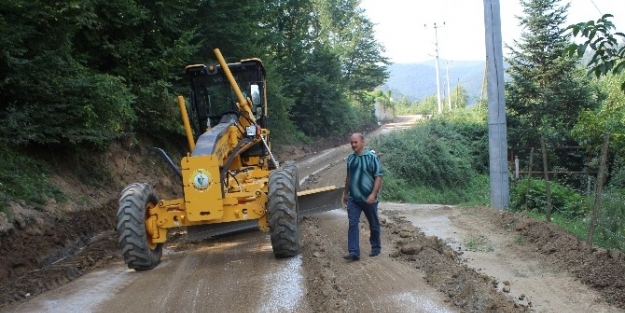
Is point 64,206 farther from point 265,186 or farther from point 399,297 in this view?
point 399,297

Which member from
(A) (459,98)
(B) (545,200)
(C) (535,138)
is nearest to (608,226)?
(B) (545,200)

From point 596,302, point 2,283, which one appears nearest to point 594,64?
point 596,302

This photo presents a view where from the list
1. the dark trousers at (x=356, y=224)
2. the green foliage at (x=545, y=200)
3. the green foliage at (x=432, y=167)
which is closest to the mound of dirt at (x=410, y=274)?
the dark trousers at (x=356, y=224)

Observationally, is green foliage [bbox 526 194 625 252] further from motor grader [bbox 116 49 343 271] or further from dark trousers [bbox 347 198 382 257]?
motor grader [bbox 116 49 343 271]

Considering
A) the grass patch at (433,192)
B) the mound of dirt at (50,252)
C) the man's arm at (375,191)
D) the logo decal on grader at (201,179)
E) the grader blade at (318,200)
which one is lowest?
the grass patch at (433,192)

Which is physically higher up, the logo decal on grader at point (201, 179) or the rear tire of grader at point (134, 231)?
the logo decal on grader at point (201, 179)

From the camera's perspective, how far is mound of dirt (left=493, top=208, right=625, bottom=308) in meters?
5.79

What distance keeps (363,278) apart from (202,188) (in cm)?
245

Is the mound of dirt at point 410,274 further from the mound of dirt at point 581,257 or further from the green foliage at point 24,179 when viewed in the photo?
the green foliage at point 24,179

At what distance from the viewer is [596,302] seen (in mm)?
5461

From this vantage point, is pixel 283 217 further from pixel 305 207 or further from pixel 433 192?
pixel 433 192

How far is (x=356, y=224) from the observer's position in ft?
24.1

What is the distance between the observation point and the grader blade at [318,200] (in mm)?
9008

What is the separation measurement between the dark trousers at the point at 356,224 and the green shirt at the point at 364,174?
5.2 inches
